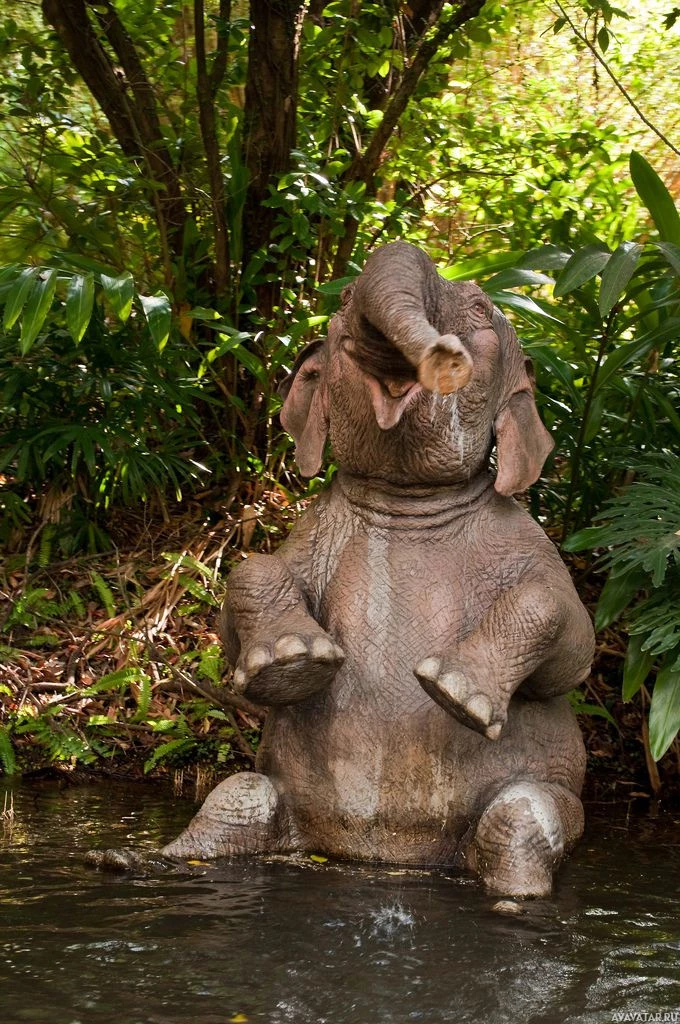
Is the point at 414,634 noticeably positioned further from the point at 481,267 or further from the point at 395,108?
the point at 395,108

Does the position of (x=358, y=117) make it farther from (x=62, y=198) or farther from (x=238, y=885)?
(x=238, y=885)

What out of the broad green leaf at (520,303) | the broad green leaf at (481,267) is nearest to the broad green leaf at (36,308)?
the broad green leaf at (481,267)

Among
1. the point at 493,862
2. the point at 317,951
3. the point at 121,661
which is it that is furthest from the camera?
the point at 121,661

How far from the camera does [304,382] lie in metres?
3.96

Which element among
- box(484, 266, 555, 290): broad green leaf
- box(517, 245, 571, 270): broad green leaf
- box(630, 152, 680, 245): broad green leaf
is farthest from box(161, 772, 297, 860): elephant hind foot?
box(630, 152, 680, 245): broad green leaf

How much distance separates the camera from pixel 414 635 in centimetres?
365

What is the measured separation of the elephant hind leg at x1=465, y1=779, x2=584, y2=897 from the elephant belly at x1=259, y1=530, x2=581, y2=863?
0.51 ft

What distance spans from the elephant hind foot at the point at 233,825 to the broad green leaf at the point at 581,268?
180 centimetres

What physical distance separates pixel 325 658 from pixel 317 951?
79 cm

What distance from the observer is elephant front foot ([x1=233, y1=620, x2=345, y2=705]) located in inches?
137

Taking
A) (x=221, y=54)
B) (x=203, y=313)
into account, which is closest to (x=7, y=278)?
(x=203, y=313)

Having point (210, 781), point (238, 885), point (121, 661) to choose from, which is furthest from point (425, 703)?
point (121, 661)

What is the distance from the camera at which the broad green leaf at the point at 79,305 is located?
15.0ft

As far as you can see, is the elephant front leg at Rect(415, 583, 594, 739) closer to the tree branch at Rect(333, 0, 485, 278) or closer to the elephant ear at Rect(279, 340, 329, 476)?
the elephant ear at Rect(279, 340, 329, 476)
